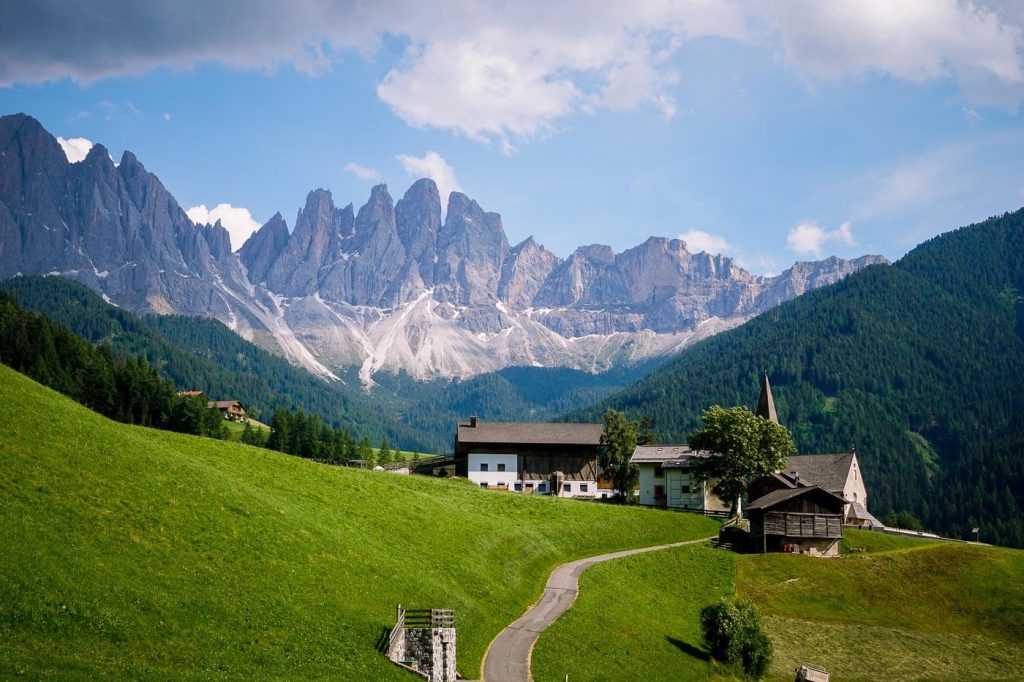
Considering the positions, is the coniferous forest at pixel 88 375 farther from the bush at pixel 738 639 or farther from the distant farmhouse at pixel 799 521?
the bush at pixel 738 639

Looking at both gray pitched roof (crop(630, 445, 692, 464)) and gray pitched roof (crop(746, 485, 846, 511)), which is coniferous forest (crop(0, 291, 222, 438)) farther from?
gray pitched roof (crop(746, 485, 846, 511))

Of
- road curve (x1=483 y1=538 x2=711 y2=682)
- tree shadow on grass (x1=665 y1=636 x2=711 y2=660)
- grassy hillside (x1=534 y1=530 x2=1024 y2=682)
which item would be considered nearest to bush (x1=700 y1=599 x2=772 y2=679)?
tree shadow on grass (x1=665 y1=636 x2=711 y2=660)

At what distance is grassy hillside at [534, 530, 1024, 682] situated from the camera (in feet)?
167

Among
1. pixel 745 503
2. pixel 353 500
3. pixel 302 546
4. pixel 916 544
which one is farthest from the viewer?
pixel 745 503

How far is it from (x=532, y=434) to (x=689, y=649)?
6389 cm

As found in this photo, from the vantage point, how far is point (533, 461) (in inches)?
4515

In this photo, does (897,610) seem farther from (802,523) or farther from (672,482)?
(672,482)

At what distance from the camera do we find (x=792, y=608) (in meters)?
68.2

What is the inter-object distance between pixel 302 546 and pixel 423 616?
830cm

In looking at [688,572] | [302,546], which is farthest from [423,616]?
[688,572]

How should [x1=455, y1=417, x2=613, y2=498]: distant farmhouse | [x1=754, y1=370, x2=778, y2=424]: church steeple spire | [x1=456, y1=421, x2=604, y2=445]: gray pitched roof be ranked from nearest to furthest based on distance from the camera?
1. [x1=455, y1=417, x2=613, y2=498]: distant farmhouse
2. [x1=456, y1=421, x2=604, y2=445]: gray pitched roof
3. [x1=754, y1=370, x2=778, y2=424]: church steeple spire

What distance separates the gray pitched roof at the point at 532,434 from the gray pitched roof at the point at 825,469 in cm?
2691

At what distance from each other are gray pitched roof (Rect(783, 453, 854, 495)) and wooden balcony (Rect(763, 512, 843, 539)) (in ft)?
75.3

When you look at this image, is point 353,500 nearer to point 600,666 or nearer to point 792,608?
point 600,666
